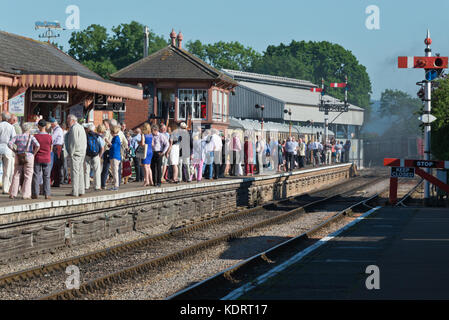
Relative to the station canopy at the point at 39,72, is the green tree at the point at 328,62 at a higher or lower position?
higher

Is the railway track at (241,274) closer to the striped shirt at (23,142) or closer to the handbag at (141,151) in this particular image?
the striped shirt at (23,142)

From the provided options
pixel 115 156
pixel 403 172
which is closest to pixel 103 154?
pixel 115 156

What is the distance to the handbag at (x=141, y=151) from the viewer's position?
65.3 feet

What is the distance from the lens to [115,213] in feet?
55.6

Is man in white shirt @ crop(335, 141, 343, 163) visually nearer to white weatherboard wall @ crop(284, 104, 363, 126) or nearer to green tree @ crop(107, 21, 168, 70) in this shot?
white weatherboard wall @ crop(284, 104, 363, 126)

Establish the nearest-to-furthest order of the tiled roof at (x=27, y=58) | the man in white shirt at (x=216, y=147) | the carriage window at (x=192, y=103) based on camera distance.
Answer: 1. the tiled roof at (x=27, y=58)
2. the man in white shirt at (x=216, y=147)
3. the carriage window at (x=192, y=103)

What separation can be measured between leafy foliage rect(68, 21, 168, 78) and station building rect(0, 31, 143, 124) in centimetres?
6282

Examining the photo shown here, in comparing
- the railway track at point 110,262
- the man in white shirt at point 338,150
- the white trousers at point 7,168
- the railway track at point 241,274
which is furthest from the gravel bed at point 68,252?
the man in white shirt at point 338,150

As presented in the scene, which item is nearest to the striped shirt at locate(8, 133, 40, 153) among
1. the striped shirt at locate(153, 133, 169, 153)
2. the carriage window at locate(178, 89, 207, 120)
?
the striped shirt at locate(153, 133, 169, 153)

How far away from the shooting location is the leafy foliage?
88.6 meters

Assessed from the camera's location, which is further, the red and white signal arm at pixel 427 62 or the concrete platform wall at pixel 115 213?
the red and white signal arm at pixel 427 62

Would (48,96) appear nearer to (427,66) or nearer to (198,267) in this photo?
(198,267)
